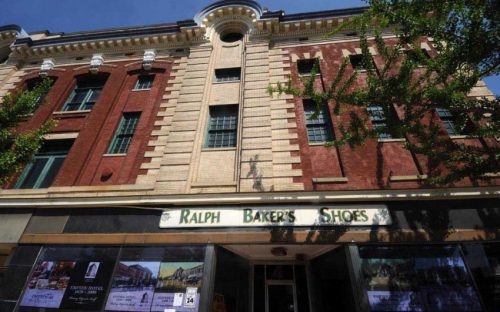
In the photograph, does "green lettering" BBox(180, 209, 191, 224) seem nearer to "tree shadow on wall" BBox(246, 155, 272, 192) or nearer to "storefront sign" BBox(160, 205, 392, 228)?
"storefront sign" BBox(160, 205, 392, 228)

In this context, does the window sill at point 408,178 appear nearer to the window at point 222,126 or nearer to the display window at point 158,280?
the window at point 222,126

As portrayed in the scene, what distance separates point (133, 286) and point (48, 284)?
109 inches

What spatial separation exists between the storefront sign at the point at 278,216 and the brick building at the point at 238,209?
38 mm

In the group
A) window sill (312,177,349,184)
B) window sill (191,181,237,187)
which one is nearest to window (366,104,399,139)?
window sill (312,177,349,184)

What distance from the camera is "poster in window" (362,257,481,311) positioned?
682 cm

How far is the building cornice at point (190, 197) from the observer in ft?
27.0

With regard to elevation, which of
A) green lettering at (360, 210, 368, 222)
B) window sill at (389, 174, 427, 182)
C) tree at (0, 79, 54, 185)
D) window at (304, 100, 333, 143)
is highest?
window at (304, 100, 333, 143)

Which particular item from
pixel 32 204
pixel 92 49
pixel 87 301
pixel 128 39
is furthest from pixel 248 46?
pixel 87 301

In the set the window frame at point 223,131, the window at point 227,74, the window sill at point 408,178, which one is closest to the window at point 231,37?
the window at point 227,74

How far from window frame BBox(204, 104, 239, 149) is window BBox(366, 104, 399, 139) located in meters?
5.08

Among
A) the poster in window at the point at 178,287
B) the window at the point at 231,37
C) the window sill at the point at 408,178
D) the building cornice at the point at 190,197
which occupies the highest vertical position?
the window at the point at 231,37

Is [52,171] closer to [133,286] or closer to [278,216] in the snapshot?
[133,286]

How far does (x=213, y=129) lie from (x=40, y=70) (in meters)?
11.3

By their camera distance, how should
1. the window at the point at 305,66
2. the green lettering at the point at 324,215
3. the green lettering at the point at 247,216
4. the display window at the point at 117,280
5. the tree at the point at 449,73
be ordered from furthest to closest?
the window at the point at 305,66 → the green lettering at the point at 247,216 → the green lettering at the point at 324,215 → the display window at the point at 117,280 → the tree at the point at 449,73
